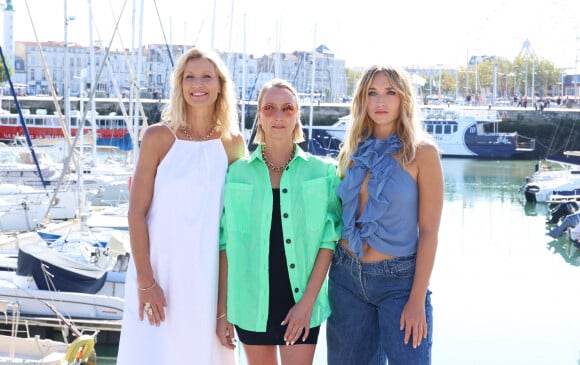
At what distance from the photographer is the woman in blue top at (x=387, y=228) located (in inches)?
131

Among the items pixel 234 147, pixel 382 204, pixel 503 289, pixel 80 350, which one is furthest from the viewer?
pixel 503 289

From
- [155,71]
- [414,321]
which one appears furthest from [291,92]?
[155,71]

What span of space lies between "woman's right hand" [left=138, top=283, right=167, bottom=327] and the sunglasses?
864 mm

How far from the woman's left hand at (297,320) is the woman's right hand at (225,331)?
31cm

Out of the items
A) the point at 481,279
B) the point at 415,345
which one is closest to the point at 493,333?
the point at 481,279

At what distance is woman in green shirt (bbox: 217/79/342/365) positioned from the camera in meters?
3.38

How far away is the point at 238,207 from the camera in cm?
343

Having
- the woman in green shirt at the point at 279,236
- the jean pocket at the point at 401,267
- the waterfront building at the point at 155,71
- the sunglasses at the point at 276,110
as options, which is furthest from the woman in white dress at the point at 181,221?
the waterfront building at the point at 155,71

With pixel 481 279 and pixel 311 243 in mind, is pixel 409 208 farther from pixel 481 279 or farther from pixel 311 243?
pixel 481 279

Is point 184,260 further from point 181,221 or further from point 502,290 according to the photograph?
point 502,290

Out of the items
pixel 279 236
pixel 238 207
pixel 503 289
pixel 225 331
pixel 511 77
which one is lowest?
pixel 503 289

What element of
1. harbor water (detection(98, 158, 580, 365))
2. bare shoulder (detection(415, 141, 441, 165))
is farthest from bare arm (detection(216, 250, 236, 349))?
harbor water (detection(98, 158, 580, 365))

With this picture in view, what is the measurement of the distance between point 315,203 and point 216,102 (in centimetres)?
66

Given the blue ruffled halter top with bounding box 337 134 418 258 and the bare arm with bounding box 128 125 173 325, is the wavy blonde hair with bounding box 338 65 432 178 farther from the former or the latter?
the bare arm with bounding box 128 125 173 325
